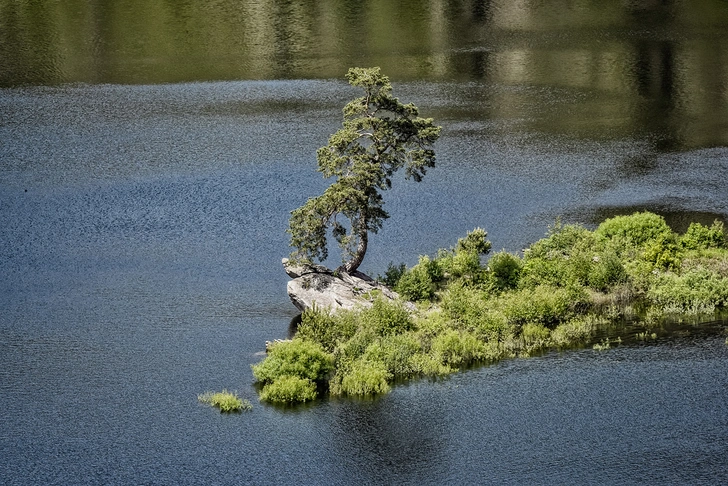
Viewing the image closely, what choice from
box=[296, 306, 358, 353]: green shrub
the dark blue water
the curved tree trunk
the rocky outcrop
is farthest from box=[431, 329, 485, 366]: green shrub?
the curved tree trunk

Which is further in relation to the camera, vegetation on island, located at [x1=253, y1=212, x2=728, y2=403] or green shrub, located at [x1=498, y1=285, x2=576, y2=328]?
green shrub, located at [x1=498, y1=285, x2=576, y2=328]

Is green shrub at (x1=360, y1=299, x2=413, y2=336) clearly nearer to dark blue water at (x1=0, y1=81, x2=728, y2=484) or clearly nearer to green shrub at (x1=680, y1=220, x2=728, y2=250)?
dark blue water at (x1=0, y1=81, x2=728, y2=484)

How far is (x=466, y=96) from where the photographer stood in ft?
203

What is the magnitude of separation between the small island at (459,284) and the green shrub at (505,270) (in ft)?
0.15

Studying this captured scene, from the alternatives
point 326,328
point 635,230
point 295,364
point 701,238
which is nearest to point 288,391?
point 295,364

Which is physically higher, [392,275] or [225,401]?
[392,275]

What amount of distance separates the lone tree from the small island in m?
0.05

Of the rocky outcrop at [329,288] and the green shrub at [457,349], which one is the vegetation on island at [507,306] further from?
the rocky outcrop at [329,288]

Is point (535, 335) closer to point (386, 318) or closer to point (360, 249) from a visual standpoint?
point (386, 318)

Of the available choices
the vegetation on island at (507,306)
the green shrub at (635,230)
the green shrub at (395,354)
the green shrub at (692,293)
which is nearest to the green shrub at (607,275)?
the vegetation on island at (507,306)

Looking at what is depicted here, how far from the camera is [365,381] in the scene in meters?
32.3

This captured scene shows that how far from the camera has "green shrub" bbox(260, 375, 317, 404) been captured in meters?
31.7

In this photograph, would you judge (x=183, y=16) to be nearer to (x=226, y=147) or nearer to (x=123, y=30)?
(x=123, y=30)

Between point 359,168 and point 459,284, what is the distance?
5013mm
